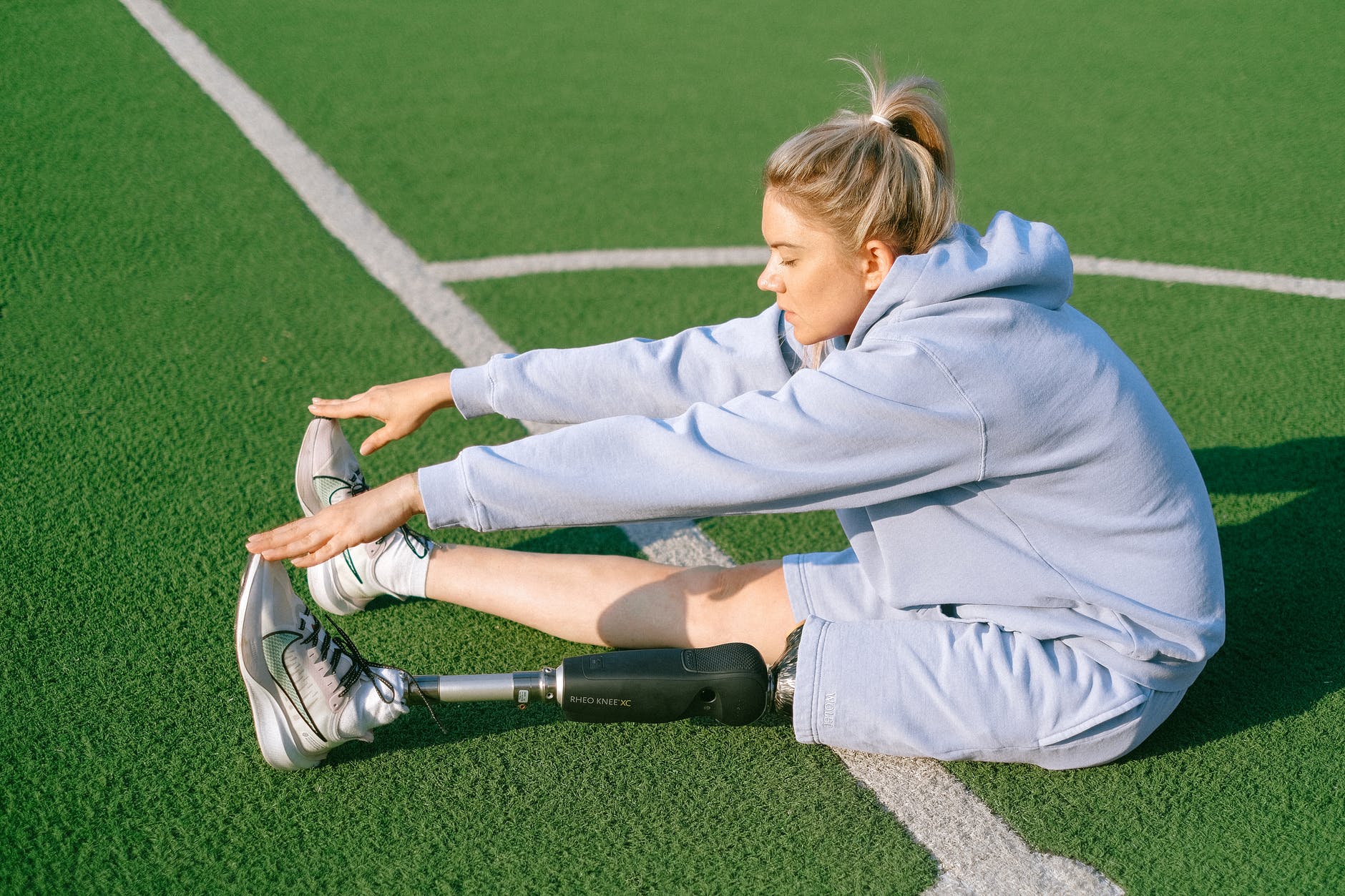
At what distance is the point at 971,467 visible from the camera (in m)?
1.96

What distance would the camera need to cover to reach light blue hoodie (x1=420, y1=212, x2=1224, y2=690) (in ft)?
6.27

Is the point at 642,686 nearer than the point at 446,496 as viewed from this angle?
No

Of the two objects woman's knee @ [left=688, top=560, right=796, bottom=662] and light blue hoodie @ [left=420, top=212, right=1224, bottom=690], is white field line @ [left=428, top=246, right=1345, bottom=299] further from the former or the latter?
light blue hoodie @ [left=420, top=212, right=1224, bottom=690]

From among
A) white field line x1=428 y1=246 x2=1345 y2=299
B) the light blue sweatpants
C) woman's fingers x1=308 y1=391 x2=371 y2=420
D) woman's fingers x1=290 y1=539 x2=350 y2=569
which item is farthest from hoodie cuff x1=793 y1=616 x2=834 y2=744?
white field line x1=428 y1=246 x2=1345 y2=299

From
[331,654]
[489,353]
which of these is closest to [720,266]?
[489,353]

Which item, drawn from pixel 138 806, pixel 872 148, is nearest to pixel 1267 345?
pixel 872 148

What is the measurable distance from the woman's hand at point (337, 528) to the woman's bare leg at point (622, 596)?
587 millimetres

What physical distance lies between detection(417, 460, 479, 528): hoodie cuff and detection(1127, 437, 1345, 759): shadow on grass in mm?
1359

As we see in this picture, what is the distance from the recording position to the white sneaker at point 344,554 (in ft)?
8.25

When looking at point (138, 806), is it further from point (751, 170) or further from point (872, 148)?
point (751, 170)

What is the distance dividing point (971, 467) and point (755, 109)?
11.9ft

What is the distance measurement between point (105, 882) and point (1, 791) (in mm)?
305

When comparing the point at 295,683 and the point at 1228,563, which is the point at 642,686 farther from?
the point at 1228,563

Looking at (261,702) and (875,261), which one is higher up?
(875,261)
